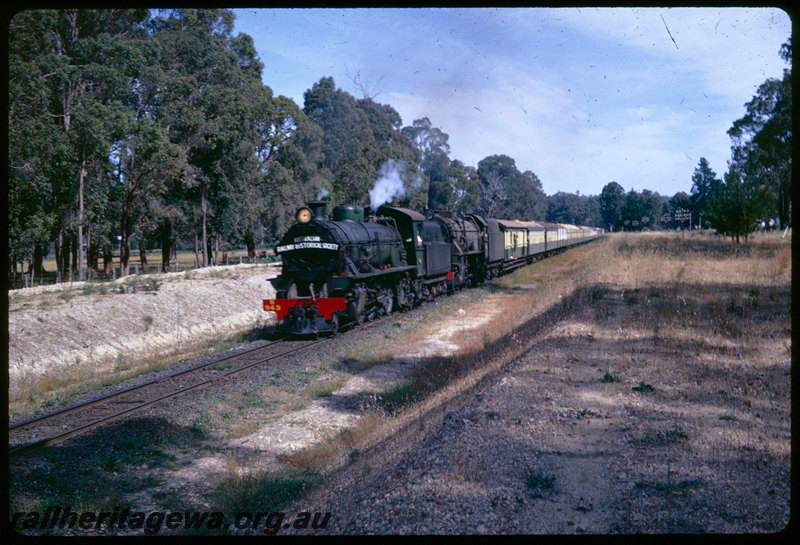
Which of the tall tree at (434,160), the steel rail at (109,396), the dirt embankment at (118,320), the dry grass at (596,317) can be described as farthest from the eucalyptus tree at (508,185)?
the steel rail at (109,396)

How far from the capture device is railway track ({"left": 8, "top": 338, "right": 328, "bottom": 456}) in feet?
26.9

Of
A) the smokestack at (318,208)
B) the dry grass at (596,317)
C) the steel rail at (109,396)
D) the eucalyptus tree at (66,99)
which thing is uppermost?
the eucalyptus tree at (66,99)

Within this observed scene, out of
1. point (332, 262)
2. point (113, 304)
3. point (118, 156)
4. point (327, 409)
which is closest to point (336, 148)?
point (118, 156)

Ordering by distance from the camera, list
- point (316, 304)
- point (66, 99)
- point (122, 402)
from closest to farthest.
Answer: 1. point (122, 402)
2. point (316, 304)
3. point (66, 99)

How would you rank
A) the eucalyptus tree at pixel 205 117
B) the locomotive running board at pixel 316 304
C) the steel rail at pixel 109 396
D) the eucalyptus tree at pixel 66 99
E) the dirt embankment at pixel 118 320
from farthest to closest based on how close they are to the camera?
the eucalyptus tree at pixel 205 117
the eucalyptus tree at pixel 66 99
the dirt embankment at pixel 118 320
the locomotive running board at pixel 316 304
the steel rail at pixel 109 396

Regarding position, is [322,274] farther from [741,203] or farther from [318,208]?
[741,203]

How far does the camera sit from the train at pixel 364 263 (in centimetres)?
1498

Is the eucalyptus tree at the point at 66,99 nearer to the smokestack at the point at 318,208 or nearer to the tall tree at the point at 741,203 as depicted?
the smokestack at the point at 318,208

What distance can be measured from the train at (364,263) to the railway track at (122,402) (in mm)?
1660

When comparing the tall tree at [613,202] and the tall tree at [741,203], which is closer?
the tall tree at [741,203]

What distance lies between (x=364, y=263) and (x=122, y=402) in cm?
822

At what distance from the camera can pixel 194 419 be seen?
9.07 meters

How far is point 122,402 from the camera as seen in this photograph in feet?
32.9

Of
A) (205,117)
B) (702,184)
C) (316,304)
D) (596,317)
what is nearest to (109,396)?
(316,304)
